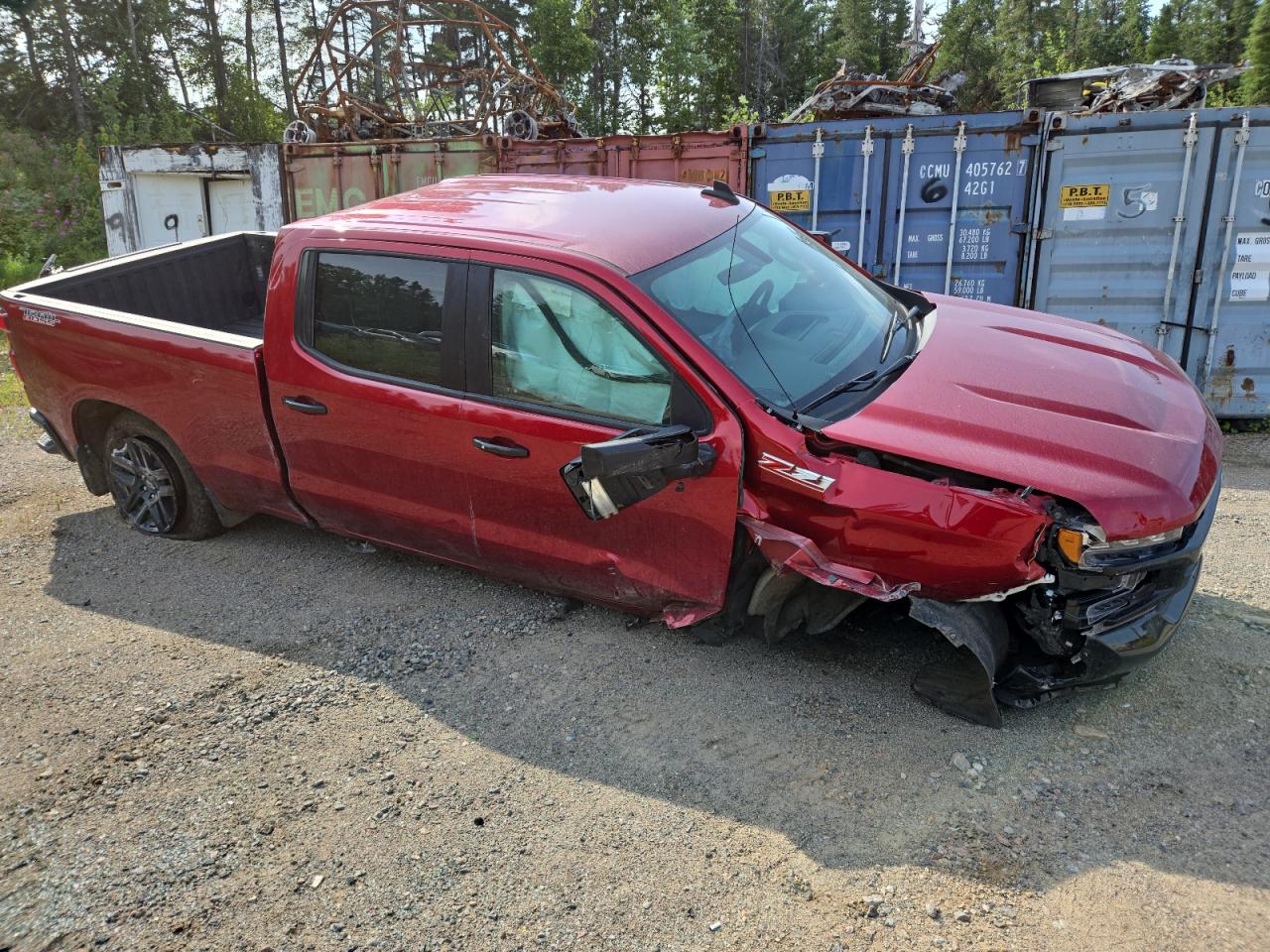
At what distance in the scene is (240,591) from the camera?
→ 4.57 m

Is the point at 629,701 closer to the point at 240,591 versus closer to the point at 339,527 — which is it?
the point at 339,527

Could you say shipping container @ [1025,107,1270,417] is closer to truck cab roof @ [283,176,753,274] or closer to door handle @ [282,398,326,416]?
truck cab roof @ [283,176,753,274]

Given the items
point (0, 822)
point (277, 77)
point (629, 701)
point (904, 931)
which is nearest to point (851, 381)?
point (629, 701)

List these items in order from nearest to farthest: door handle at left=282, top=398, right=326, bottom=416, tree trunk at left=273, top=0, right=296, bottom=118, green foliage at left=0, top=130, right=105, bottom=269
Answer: door handle at left=282, top=398, right=326, bottom=416, green foliage at left=0, top=130, right=105, bottom=269, tree trunk at left=273, top=0, right=296, bottom=118

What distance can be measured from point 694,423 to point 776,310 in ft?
2.38

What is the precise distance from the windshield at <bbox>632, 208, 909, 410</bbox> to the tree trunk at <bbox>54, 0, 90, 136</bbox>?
102 ft

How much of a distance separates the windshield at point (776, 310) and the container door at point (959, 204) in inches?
157

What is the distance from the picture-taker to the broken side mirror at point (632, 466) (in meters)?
2.96

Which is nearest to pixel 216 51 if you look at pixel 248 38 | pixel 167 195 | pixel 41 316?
pixel 248 38

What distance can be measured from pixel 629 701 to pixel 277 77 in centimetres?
3990

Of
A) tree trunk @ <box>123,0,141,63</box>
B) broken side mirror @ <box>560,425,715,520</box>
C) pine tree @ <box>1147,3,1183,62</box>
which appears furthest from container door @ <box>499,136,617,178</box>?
pine tree @ <box>1147,3,1183,62</box>

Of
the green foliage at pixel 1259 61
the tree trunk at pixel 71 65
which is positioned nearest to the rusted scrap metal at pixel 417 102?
the tree trunk at pixel 71 65

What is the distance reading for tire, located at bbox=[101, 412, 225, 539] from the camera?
16.2 feet

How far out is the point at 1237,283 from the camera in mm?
7074
